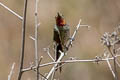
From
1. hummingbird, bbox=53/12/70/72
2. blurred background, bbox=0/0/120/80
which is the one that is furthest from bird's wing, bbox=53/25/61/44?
blurred background, bbox=0/0/120/80

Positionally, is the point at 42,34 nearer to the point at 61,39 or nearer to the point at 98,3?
the point at 98,3

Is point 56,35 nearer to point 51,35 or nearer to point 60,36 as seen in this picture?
point 60,36

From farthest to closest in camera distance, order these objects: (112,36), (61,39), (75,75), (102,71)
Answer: (102,71) → (75,75) → (61,39) → (112,36)

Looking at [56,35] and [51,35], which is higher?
[56,35]

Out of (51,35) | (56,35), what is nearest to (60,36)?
(56,35)

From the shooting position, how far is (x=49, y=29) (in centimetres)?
586

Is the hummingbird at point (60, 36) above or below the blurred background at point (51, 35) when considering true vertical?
above

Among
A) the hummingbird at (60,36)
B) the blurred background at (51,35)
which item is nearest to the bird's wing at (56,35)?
the hummingbird at (60,36)

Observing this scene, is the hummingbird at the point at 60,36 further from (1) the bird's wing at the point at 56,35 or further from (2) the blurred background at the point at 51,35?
(2) the blurred background at the point at 51,35

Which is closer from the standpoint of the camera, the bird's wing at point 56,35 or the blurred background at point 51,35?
the bird's wing at point 56,35

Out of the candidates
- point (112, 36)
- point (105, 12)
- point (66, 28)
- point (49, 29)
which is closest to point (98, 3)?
point (105, 12)

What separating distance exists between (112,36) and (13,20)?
4.11 m

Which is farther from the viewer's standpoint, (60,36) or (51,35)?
(51,35)

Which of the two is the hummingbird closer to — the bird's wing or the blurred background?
the bird's wing
